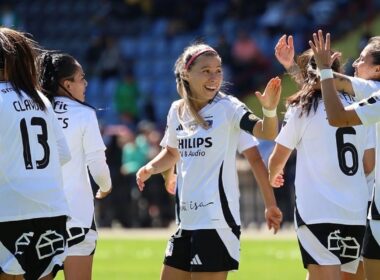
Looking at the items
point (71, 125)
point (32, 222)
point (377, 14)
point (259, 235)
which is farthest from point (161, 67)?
point (32, 222)

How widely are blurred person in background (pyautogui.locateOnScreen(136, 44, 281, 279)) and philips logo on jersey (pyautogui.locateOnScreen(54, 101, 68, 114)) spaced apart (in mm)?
880

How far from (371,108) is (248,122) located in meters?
1.38

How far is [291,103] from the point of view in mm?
8219

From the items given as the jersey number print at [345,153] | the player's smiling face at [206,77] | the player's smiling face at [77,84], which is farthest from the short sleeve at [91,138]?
the jersey number print at [345,153]

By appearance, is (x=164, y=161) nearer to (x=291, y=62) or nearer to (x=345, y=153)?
(x=291, y=62)

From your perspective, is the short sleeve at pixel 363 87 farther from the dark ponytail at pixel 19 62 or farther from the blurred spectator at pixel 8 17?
the blurred spectator at pixel 8 17

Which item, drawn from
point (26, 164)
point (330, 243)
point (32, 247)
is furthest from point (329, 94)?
point (32, 247)

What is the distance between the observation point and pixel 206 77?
27.2ft

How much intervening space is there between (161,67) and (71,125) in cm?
1792

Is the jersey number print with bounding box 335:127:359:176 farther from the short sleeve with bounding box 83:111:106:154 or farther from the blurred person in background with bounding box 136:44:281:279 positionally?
the short sleeve with bounding box 83:111:106:154

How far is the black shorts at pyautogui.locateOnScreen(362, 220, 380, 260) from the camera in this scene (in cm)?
742

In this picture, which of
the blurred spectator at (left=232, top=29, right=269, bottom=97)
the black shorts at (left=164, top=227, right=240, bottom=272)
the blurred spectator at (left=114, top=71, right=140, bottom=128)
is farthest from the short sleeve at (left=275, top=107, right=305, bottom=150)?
the blurred spectator at (left=114, top=71, right=140, bottom=128)

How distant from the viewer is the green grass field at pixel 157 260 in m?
13.8

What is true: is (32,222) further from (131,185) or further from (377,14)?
(377,14)
